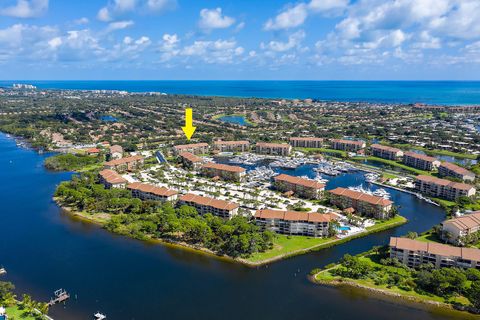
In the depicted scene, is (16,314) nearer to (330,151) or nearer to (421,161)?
(421,161)

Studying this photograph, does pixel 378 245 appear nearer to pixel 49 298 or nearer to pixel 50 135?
pixel 49 298

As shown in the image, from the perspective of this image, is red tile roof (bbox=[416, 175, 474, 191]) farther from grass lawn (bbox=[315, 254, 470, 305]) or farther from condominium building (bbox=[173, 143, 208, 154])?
condominium building (bbox=[173, 143, 208, 154])

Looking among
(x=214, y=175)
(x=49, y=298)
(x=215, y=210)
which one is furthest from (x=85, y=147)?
(x=49, y=298)

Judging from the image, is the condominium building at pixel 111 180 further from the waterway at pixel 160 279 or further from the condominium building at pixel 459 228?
the condominium building at pixel 459 228

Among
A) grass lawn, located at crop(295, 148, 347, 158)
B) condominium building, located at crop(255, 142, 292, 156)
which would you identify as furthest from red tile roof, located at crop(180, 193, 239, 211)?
grass lawn, located at crop(295, 148, 347, 158)

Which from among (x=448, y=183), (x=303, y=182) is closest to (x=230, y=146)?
(x=303, y=182)

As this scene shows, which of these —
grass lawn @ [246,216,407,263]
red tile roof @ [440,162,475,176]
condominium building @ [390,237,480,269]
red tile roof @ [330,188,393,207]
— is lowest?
grass lawn @ [246,216,407,263]
